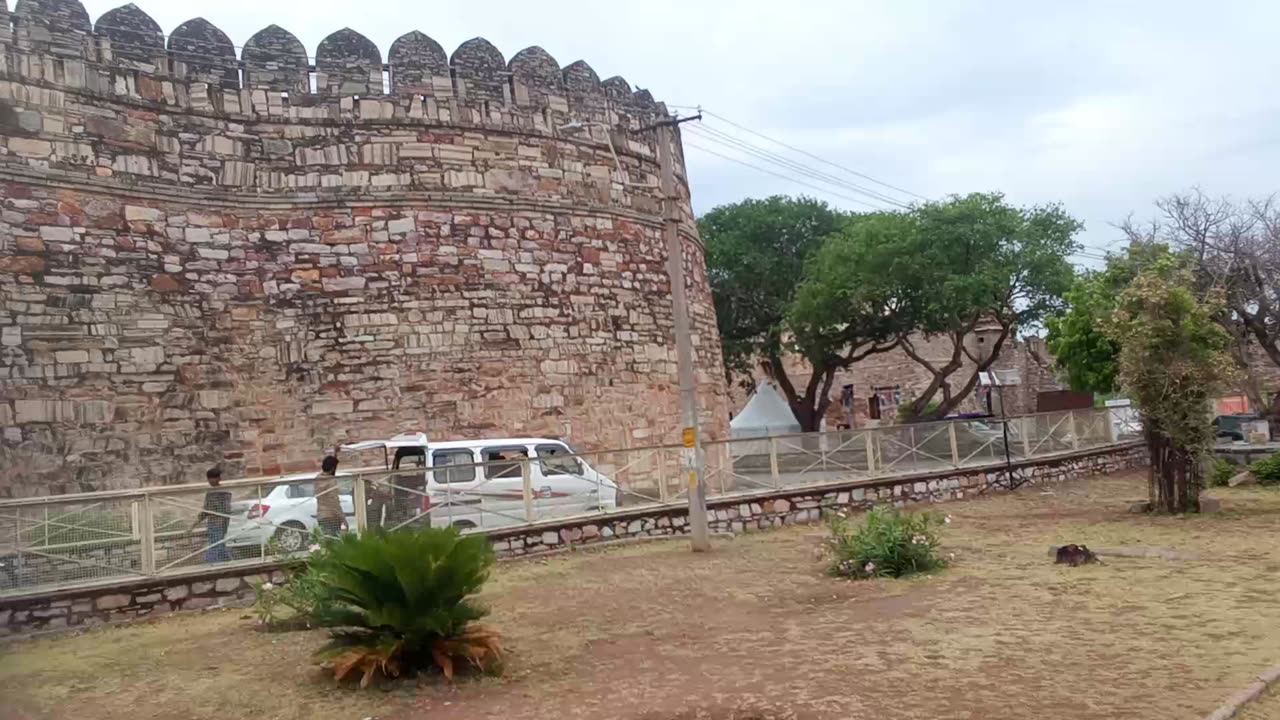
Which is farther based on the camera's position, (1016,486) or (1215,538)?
(1016,486)

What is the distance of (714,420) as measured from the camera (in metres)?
17.5

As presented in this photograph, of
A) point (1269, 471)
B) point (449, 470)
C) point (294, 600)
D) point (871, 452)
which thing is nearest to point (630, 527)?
point (449, 470)

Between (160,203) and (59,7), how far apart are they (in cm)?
255

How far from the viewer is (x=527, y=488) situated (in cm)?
1130

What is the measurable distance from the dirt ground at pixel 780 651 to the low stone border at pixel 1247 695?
0.27 ft

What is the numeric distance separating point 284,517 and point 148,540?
1283mm

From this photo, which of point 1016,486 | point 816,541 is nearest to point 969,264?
point 1016,486

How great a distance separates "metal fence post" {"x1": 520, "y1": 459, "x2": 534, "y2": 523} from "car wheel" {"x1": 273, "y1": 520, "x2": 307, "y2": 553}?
2.53 m

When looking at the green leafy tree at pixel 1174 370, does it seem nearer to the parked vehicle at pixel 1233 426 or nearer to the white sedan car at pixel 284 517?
the parked vehicle at pixel 1233 426

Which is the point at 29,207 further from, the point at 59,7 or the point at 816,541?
the point at 816,541

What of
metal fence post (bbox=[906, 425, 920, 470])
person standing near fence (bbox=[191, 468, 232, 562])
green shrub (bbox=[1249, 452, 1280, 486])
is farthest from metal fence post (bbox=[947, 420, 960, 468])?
person standing near fence (bbox=[191, 468, 232, 562])

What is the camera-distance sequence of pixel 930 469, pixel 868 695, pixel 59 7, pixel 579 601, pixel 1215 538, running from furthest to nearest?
1. pixel 930 469
2. pixel 59 7
3. pixel 1215 538
4. pixel 579 601
5. pixel 868 695

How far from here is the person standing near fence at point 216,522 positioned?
9023 millimetres

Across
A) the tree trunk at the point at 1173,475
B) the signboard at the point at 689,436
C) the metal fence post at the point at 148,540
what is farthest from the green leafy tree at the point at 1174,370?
the metal fence post at the point at 148,540
